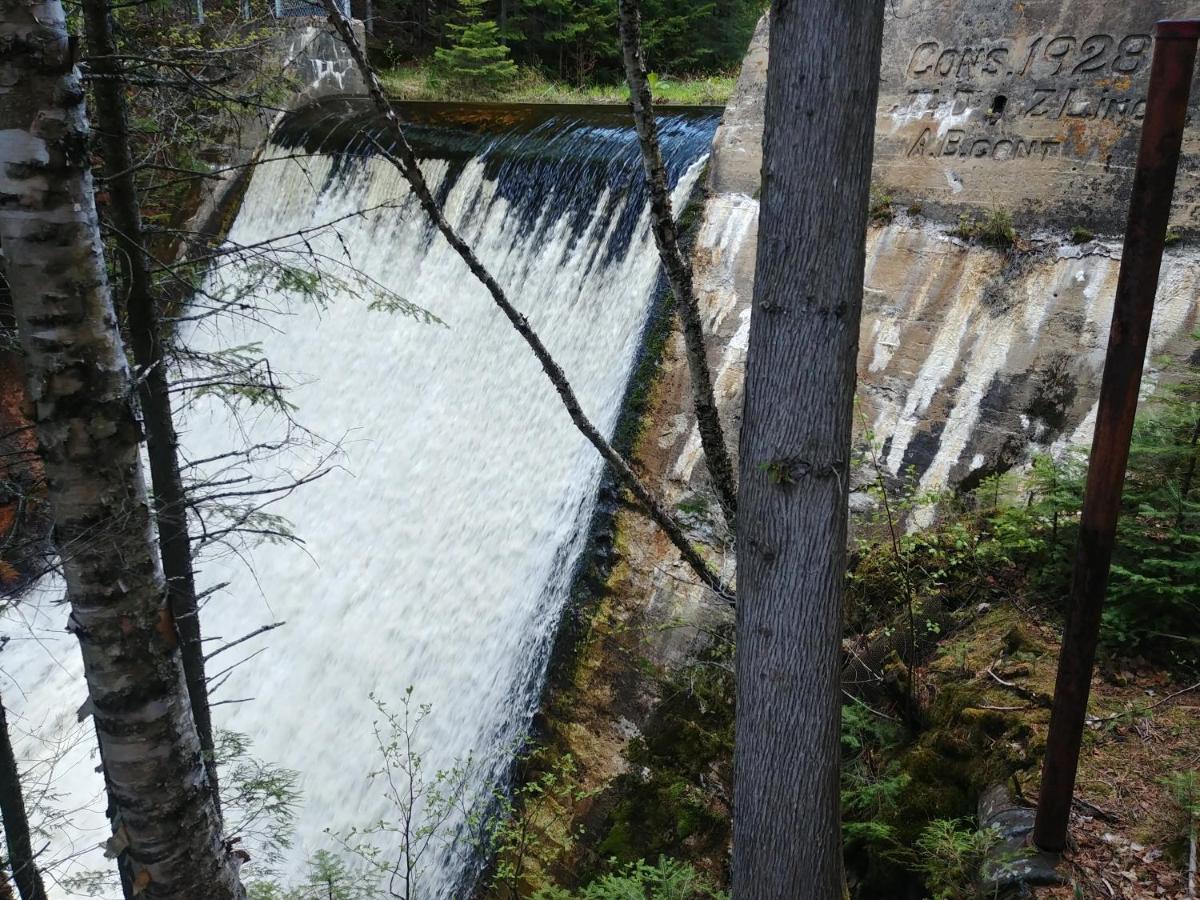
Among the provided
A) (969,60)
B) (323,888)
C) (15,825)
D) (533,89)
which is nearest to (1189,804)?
(323,888)

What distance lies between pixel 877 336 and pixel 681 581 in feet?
6.83

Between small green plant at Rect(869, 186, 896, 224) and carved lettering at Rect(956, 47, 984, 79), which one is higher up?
carved lettering at Rect(956, 47, 984, 79)

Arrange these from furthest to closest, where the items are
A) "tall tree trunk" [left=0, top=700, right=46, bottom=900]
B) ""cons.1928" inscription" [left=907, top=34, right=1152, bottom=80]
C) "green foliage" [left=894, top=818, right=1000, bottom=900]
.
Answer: ""cons.1928" inscription" [left=907, top=34, right=1152, bottom=80] → "tall tree trunk" [left=0, top=700, right=46, bottom=900] → "green foliage" [left=894, top=818, right=1000, bottom=900]

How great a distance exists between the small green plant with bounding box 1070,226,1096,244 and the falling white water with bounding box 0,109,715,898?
2.87 meters

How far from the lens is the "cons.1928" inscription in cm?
471

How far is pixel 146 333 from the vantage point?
157 inches

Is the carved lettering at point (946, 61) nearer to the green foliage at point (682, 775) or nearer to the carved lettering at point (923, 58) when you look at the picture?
the carved lettering at point (923, 58)

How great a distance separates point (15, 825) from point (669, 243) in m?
4.97

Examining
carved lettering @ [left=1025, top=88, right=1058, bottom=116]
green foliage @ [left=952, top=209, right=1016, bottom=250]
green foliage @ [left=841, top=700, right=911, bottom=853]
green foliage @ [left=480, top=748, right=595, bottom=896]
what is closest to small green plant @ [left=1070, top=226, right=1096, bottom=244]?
green foliage @ [left=952, top=209, right=1016, bottom=250]

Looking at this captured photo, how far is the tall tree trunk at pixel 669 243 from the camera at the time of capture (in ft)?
8.31

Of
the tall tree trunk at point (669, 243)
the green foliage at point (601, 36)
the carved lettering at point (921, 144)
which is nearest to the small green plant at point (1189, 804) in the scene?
the tall tree trunk at point (669, 243)

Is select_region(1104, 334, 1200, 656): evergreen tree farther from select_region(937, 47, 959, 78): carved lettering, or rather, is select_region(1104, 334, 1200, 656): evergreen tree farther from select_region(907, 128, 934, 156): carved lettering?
select_region(937, 47, 959, 78): carved lettering

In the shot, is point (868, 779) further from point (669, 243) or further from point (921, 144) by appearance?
point (921, 144)

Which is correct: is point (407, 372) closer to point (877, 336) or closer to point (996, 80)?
point (877, 336)
